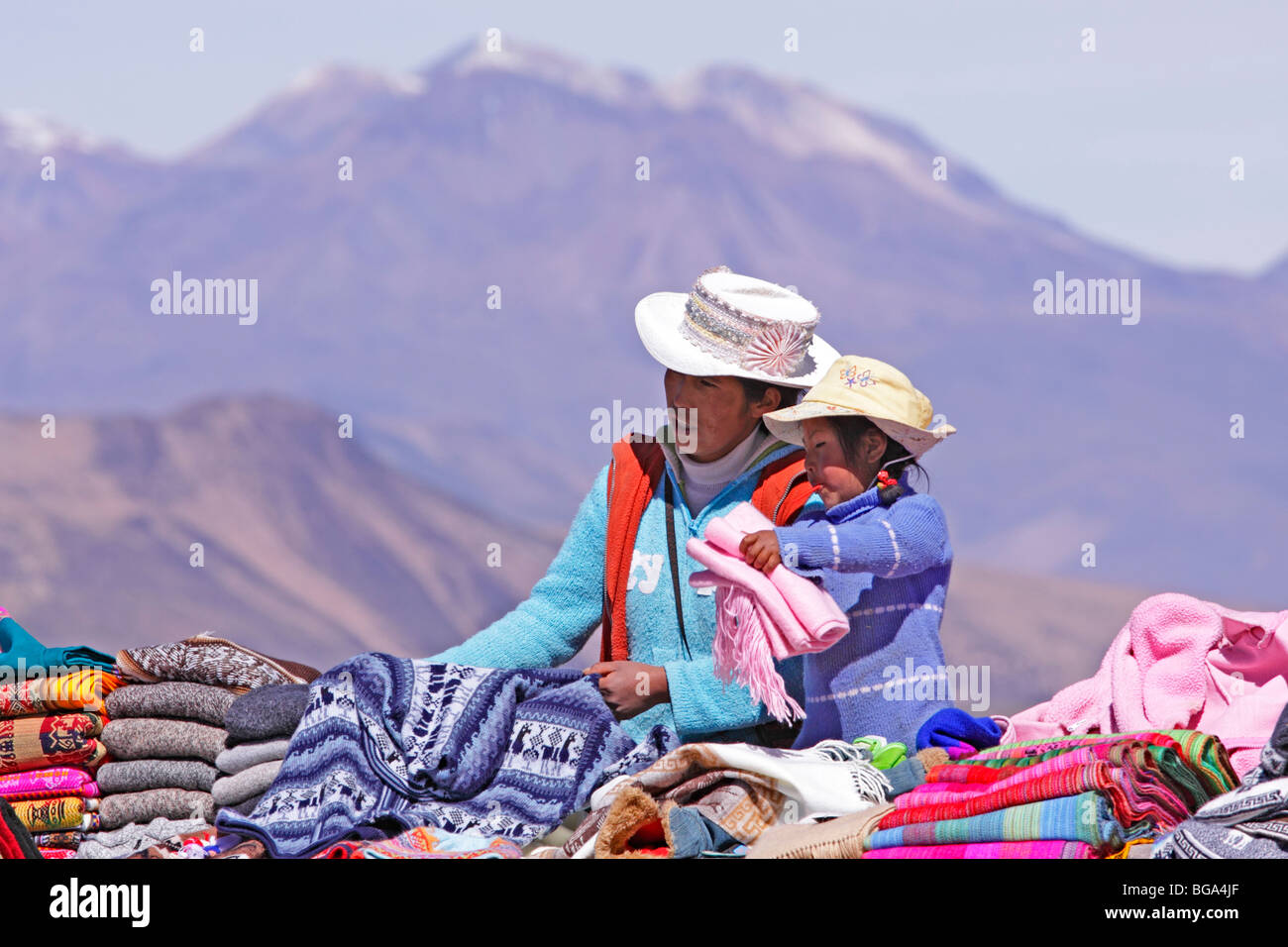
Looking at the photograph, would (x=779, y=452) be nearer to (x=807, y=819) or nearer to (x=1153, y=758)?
(x=807, y=819)

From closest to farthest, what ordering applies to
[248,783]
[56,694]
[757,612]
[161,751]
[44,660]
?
1. [757,612]
2. [248,783]
3. [161,751]
4. [56,694]
5. [44,660]

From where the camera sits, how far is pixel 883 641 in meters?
4.80

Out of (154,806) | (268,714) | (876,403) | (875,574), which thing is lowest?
(154,806)

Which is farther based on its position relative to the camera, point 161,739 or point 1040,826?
point 161,739

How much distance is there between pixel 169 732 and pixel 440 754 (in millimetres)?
958

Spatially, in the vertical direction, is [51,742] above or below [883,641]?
below

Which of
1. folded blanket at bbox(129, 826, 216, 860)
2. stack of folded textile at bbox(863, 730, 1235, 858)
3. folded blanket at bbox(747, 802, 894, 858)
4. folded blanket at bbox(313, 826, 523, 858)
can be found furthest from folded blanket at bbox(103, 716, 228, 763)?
stack of folded textile at bbox(863, 730, 1235, 858)

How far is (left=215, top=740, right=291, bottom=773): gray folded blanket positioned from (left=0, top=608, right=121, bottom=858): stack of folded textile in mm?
517

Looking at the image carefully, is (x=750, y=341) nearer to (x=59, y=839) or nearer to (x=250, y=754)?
(x=250, y=754)

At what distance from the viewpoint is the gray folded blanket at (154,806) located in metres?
5.13

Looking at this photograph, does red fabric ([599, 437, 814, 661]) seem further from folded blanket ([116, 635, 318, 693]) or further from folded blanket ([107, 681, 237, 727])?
folded blanket ([107, 681, 237, 727])

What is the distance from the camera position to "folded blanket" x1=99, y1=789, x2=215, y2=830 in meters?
5.13

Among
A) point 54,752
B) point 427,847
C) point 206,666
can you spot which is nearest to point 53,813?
point 54,752
